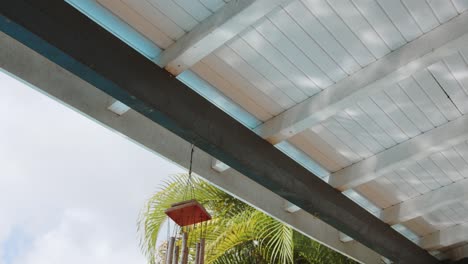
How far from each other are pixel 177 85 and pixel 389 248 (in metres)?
2.44

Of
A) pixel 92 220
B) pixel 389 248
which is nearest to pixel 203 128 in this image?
pixel 389 248

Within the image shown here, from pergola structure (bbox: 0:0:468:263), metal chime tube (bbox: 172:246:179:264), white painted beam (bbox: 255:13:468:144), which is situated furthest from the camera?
white painted beam (bbox: 255:13:468:144)

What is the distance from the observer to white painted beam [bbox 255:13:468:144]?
11.3ft

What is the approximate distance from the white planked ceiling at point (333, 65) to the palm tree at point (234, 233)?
1570mm

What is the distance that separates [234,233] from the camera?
636cm

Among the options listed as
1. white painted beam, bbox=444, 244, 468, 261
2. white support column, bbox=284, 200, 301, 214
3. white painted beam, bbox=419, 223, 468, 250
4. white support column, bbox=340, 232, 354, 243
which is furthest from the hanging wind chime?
white painted beam, bbox=444, 244, 468, 261

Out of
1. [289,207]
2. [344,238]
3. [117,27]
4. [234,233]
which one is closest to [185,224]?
[117,27]

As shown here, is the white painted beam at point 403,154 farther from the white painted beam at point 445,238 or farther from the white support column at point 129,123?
A: the white painted beam at point 445,238

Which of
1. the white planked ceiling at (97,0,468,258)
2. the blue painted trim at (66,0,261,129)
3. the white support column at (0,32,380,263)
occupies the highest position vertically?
the white planked ceiling at (97,0,468,258)

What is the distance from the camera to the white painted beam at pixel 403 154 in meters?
4.20

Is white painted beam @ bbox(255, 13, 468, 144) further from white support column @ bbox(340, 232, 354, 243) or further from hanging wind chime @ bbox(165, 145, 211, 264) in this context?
white support column @ bbox(340, 232, 354, 243)

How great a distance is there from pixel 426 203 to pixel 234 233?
2.00 metres

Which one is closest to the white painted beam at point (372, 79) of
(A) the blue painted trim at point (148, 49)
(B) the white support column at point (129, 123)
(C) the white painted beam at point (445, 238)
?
(A) the blue painted trim at point (148, 49)

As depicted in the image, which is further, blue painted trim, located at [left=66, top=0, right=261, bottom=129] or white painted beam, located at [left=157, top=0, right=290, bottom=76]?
blue painted trim, located at [left=66, top=0, right=261, bottom=129]
